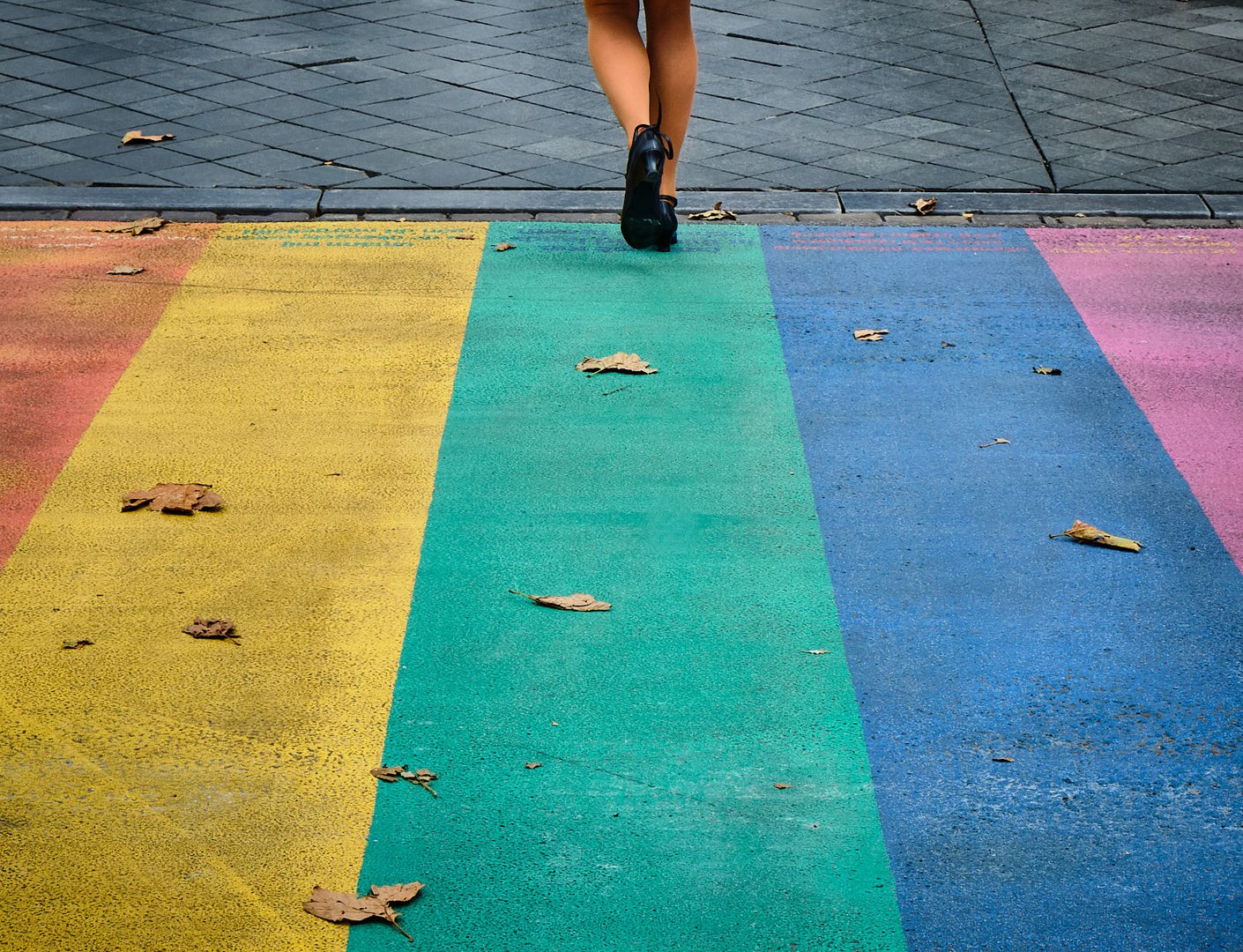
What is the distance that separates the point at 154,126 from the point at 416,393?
3087mm

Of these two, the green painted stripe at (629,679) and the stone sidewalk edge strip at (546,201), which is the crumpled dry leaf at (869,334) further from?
the stone sidewalk edge strip at (546,201)

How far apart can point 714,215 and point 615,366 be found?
149 centimetres

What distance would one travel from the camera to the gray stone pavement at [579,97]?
6250 millimetres

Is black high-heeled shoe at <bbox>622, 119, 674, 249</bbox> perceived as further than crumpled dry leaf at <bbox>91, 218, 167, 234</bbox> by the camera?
No

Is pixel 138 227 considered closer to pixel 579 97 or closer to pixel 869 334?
pixel 579 97

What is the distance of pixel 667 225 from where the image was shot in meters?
5.26

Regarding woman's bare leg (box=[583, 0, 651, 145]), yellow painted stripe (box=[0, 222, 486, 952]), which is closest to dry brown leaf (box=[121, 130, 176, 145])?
yellow painted stripe (box=[0, 222, 486, 952])

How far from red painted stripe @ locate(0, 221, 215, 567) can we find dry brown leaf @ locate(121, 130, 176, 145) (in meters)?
0.93

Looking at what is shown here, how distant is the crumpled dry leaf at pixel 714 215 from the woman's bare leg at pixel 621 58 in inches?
27.4

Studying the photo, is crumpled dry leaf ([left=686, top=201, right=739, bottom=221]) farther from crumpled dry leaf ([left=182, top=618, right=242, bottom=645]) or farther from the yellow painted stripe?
crumpled dry leaf ([left=182, top=618, right=242, bottom=645])

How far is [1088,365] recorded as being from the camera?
4723 millimetres

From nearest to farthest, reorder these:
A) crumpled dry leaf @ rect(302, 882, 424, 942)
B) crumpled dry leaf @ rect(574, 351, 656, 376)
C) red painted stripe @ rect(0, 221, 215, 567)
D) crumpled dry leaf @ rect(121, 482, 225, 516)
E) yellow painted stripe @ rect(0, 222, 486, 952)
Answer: crumpled dry leaf @ rect(302, 882, 424, 942), yellow painted stripe @ rect(0, 222, 486, 952), crumpled dry leaf @ rect(121, 482, 225, 516), red painted stripe @ rect(0, 221, 215, 567), crumpled dry leaf @ rect(574, 351, 656, 376)

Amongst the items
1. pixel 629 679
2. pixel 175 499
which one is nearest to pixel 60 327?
pixel 175 499

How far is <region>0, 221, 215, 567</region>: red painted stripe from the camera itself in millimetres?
4094
